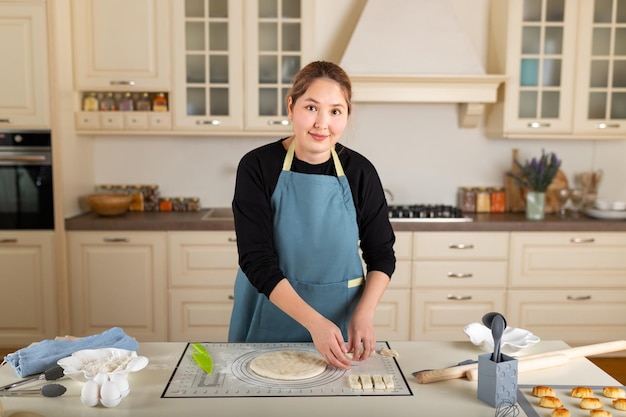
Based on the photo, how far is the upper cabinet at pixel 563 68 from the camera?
3.67 meters

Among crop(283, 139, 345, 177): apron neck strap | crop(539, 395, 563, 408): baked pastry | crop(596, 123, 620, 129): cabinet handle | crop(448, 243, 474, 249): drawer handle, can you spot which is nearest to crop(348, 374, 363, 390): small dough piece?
crop(539, 395, 563, 408): baked pastry

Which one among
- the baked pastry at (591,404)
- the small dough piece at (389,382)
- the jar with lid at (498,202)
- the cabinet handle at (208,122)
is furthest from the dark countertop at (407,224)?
the baked pastry at (591,404)

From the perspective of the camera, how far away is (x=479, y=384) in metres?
1.33

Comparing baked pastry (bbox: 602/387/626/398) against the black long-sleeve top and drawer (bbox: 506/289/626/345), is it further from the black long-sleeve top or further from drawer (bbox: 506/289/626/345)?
drawer (bbox: 506/289/626/345)

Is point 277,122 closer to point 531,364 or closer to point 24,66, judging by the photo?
point 24,66

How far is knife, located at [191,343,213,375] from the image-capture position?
4.74 feet

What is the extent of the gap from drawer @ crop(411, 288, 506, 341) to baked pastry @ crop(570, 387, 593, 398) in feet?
7.29

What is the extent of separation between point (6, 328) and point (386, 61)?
273cm

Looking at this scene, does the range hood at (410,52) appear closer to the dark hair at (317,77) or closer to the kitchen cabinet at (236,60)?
the kitchen cabinet at (236,60)

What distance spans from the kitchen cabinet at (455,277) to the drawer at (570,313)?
0.47 ft

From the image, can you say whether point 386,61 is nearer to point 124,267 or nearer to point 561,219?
point 561,219

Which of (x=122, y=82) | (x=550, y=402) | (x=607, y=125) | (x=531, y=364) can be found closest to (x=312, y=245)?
(x=531, y=364)

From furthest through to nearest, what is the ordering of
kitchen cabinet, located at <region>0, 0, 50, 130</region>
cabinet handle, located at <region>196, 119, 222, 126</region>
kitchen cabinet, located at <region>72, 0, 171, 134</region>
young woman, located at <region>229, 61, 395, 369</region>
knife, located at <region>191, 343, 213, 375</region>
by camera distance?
1. cabinet handle, located at <region>196, 119, 222, 126</region>
2. kitchen cabinet, located at <region>72, 0, 171, 134</region>
3. kitchen cabinet, located at <region>0, 0, 50, 130</region>
4. young woman, located at <region>229, 61, 395, 369</region>
5. knife, located at <region>191, 343, 213, 375</region>

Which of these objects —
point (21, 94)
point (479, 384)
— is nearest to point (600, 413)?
point (479, 384)
